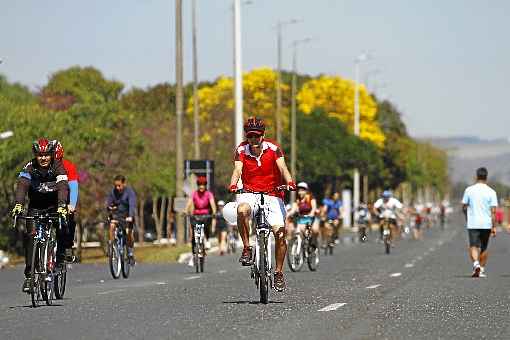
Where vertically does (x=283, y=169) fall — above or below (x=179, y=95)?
below

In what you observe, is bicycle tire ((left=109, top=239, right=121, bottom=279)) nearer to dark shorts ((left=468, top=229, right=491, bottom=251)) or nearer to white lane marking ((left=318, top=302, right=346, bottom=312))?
dark shorts ((left=468, top=229, right=491, bottom=251))

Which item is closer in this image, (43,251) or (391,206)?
(43,251)

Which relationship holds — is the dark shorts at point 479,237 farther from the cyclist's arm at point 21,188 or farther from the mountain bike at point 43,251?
the cyclist's arm at point 21,188

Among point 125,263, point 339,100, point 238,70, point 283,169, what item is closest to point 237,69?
point 238,70

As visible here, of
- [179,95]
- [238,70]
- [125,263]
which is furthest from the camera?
[238,70]

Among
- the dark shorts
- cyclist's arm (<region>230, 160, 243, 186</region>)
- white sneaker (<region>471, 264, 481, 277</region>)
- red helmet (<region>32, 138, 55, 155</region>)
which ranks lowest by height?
white sneaker (<region>471, 264, 481, 277</region>)

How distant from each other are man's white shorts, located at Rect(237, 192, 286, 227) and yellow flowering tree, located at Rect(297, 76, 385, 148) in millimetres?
100382

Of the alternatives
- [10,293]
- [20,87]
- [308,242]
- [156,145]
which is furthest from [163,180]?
[10,293]

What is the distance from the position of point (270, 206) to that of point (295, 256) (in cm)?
1272

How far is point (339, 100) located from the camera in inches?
4759

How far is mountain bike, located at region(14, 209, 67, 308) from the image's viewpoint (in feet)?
62.2

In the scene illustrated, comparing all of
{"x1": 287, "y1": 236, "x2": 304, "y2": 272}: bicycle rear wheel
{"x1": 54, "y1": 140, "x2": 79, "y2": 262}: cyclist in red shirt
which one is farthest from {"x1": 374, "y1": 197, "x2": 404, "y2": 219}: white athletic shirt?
{"x1": 54, "y1": 140, "x2": 79, "y2": 262}: cyclist in red shirt

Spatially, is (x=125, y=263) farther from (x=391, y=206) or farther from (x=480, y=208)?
(x=391, y=206)

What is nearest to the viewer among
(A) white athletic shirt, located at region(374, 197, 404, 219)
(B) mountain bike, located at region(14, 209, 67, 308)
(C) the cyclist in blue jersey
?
(B) mountain bike, located at region(14, 209, 67, 308)
